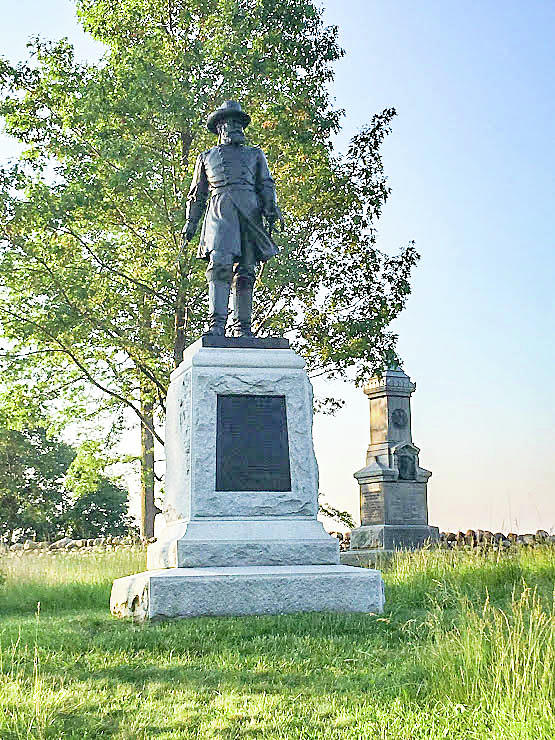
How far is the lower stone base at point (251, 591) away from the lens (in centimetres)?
795

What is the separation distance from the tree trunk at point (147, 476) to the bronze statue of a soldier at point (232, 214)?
9.36m

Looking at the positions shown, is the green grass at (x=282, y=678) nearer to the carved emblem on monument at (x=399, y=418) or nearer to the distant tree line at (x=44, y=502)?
the carved emblem on monument at (x=399, y=418)

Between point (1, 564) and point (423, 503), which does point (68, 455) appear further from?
point (1, 564)

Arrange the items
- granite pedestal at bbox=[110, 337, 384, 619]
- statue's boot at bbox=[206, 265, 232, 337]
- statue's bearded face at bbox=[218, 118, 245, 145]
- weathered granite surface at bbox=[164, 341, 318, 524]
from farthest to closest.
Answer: statue's bearded face at bbox=[218, 118, 245, 145] < statue's boot at bbox=[206, 265, 232, 337] < weathered granite surface at bbox=[164, 341, 318, 524] < granite pedestal at bbox=[110, 337, 384, 619]

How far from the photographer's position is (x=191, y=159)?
713 inches

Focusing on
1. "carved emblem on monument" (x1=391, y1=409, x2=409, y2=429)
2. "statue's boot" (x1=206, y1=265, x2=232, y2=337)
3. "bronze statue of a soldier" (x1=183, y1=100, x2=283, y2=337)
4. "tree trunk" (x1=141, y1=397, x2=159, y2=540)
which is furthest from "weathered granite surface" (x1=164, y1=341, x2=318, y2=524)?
"carved emblem on monument" (x1=391, y1=409, x2=409, y2=429)

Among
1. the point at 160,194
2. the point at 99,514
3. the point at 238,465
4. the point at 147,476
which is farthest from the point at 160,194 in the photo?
the point at 99,514

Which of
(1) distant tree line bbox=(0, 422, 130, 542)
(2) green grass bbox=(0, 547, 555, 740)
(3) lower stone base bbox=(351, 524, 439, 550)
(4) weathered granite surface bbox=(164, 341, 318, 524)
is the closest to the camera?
(2) green grass bbox=(0, 547, 555, 740)

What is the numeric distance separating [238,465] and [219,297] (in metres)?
1.86

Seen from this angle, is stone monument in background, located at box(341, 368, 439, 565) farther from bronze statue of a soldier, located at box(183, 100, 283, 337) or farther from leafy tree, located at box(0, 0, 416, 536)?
bronze statue of a soldier, located at box(183, 100, 283, 337)

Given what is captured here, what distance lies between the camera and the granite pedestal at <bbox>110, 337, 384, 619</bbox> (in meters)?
8.18

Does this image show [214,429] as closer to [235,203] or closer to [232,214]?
[232,214]

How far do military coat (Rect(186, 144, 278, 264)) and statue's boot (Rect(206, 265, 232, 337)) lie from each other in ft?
0.38

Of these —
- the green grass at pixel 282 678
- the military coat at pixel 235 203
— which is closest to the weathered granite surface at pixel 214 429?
the military coat at pixel 235 203
